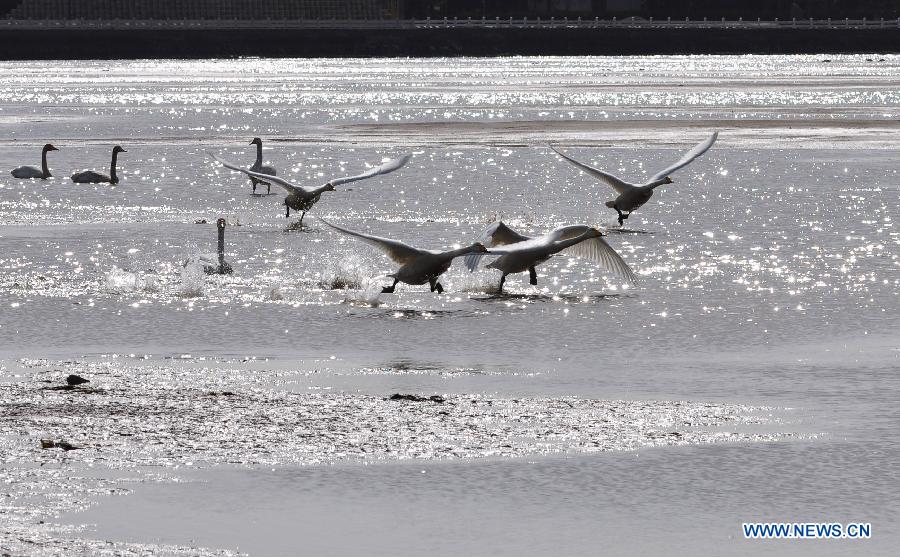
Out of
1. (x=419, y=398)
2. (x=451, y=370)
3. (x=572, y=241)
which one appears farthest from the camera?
(x=572, y=241)

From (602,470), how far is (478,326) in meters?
5.10

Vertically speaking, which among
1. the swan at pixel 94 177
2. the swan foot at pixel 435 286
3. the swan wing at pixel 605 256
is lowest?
the swan at pixel 94 177

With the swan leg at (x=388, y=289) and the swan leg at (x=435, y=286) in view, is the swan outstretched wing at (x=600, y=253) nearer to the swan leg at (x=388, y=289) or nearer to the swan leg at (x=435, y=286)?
the swan leg at (x=435, y=286)

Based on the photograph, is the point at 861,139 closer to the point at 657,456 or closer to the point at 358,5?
the point at 657,456

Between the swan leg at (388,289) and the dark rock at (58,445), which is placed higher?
the dark rock at (58,445)

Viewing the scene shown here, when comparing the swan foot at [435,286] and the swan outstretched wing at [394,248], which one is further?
the swan foot at [435,286]

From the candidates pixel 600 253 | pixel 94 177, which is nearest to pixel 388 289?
pixel 600 253

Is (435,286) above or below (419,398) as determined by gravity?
below

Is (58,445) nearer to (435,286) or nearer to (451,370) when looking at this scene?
(451,370)

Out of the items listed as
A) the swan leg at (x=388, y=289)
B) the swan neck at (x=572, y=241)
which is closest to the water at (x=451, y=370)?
the swan leg at (x=388, y=289)

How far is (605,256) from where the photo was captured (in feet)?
54.3

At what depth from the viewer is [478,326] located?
1441 centimetres

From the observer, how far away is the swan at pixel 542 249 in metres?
15.8

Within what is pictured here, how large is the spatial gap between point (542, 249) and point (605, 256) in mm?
912
